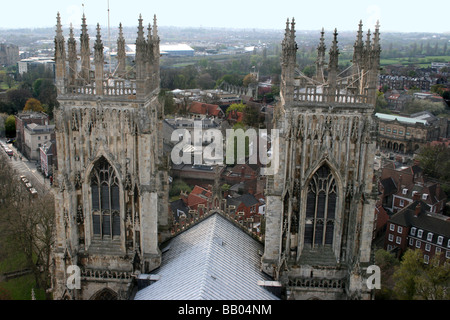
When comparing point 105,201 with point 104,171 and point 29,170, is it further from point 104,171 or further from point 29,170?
point 29,170

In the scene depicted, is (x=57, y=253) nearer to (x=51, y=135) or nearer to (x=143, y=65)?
(x=143, y=65)

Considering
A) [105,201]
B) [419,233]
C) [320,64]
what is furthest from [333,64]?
[419,233]

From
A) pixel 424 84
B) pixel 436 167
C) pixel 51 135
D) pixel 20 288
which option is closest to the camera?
pixel 20 288

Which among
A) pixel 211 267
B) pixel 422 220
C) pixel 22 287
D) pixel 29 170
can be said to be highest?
pixel 211 267

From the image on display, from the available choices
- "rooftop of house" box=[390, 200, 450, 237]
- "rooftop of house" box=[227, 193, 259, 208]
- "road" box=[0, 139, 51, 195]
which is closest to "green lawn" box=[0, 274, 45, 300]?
"road" box=[0, 139, 51, 195]

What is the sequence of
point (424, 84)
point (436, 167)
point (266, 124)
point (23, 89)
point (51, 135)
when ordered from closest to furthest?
point (436, 167) → point (51, 135) → point (266, 124) → point (23, 89) → point (424, 84)

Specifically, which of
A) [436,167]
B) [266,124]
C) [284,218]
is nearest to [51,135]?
[266,124]
